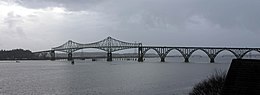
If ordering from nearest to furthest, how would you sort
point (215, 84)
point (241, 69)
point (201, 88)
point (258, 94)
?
point (258, 94) → point (241, 69) → point (215, 84) → point (201, 88)

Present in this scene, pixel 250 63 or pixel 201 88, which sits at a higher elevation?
pixel 250 63

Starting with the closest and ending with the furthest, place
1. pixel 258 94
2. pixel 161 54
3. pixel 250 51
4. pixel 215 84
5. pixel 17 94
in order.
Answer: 1. pixel 258 94
2. pixel 215 84
3. pixel 17 94
4. pixel 250 51
5. pixel 161 54

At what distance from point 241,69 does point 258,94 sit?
4.89ft

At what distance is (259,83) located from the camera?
16172 millimetres

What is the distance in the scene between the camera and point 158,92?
138ft

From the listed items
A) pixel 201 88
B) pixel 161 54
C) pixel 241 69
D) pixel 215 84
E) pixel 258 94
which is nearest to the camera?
pixel 258 94

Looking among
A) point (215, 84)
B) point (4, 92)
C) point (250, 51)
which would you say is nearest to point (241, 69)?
point (215, 84)

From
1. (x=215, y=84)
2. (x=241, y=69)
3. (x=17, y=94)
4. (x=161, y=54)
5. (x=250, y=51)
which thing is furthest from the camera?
(x=161, y=54)

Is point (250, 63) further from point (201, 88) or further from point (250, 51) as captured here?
point (250, 51)

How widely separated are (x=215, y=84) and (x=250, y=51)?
15406 cm

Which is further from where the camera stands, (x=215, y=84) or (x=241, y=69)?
(x=215, y=84)

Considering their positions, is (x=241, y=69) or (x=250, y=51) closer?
(x=241, y=69)

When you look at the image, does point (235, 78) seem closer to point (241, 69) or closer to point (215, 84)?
point (241, 69)

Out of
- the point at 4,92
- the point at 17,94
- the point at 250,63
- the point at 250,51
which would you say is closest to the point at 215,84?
the point at 250,63
